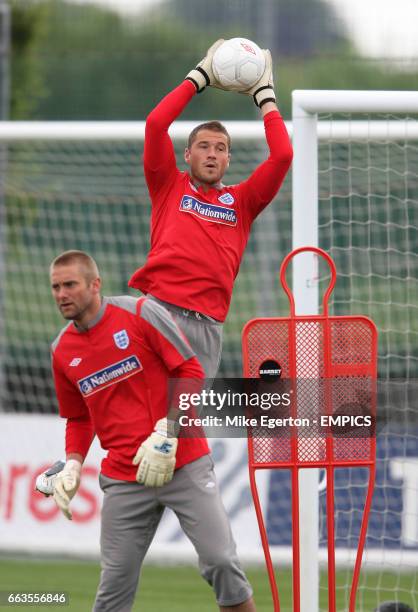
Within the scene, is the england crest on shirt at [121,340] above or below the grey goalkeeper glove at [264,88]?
below

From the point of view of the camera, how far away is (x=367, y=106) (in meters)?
5.90

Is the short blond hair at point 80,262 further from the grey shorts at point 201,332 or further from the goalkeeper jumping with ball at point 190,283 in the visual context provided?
the grey shorts at point 201,332

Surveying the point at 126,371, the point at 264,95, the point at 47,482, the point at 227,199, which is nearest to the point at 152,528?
the point at 47,482

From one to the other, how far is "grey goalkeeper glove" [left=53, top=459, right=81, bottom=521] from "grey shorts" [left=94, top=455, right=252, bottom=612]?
0.16m

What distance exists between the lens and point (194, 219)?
554 centimetres

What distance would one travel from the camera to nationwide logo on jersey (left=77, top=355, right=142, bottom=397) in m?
5.04

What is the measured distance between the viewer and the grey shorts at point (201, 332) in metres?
5.50

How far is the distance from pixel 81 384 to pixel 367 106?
2.02 m

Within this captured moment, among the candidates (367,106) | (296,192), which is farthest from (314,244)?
(367,106)

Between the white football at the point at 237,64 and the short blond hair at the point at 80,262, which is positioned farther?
the white football at the point at 237,64

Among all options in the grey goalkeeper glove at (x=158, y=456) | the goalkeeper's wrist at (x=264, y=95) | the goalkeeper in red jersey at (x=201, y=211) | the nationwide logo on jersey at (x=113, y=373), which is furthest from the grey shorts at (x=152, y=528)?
the goalkeeper's wrist at (x=264, y=95)

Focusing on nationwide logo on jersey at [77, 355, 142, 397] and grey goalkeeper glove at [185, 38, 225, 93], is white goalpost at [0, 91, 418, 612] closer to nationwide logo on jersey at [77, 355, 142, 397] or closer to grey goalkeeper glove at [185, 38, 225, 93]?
grey goalkeeper glove at [185, 38, 225, 93]

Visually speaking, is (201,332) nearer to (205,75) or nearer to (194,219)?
(194,219)

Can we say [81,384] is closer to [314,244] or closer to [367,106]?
[314,244]
